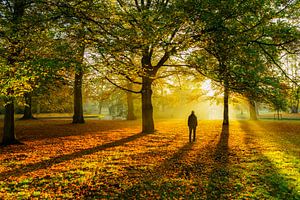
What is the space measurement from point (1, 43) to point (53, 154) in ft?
20.4

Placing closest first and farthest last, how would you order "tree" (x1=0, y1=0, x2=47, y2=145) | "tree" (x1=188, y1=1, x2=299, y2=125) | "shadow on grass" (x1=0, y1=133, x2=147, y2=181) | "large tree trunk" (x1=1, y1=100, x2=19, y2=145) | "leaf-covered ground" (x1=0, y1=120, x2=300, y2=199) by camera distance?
"leaf-covered ground" (x1=0, y1=120, x2=300, y2=199), "shadow on grass" (x1=0, y1=133, x2=147, y2=181), "tree" (x1=188, y1=1, x2=299, y2=125), "tree" (x1=0, y1=0, x2=47, y2=145), "large tree trunk" (x1=1, y1=100, x2=19, y2=145)

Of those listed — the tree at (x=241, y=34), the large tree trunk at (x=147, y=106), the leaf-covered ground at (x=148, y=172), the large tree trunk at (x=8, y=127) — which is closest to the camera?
the leaf-covered ground at (x=148, y=172)

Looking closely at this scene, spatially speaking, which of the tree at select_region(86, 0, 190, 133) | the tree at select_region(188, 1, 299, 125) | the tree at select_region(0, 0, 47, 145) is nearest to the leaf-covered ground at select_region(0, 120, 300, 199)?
the tree at select_region(0, 0, 47, 145)

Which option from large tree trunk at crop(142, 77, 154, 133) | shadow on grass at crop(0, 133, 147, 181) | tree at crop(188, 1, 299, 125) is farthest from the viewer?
large tree trunk at crop(142, 77, 154, 133)

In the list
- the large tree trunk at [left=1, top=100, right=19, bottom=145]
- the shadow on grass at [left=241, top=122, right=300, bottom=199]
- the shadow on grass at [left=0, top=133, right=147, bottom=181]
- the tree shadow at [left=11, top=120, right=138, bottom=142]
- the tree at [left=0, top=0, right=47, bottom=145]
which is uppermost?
the tree at [left=0, top=0, right=47, bottom=145]

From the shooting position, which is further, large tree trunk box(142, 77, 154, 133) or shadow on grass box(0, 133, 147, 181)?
large tree trunk box(142, 77, 154, 133)

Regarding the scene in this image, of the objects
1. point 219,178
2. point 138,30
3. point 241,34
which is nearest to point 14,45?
point 138,30

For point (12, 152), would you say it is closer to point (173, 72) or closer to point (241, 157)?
point (241, 157)

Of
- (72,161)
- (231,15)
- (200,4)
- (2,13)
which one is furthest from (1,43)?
(231,15)

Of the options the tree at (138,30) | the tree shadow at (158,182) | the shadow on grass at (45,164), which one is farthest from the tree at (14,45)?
the tree shadow at (158,182)

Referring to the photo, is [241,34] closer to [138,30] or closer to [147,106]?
[138,30]

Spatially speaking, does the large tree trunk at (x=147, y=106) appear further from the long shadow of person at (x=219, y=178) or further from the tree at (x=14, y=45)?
the tree at (x=14, y=45)

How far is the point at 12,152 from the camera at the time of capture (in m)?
11.8

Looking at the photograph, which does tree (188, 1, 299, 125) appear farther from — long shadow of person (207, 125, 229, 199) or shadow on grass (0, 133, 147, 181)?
shadow on grass (0, 133, 147, 181)
